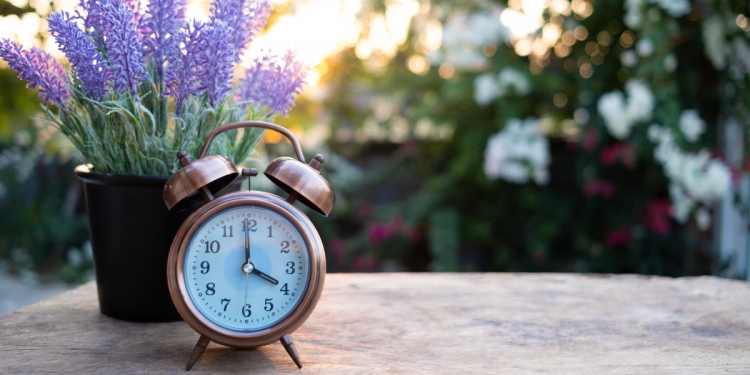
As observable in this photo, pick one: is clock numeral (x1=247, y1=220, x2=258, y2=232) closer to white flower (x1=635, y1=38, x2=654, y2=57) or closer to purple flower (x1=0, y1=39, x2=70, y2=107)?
purple flower (x1=0, y1=39, x2=70, y2=107)

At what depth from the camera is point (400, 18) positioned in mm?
2699

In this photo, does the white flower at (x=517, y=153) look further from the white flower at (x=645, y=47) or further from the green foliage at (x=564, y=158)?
the white flower at (x=645, y=47)

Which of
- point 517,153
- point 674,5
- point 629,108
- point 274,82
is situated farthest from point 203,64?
point 674,5

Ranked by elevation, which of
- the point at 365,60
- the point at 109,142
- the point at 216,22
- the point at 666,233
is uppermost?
the point at 365,60

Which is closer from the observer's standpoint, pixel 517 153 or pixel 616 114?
pixel 616 114

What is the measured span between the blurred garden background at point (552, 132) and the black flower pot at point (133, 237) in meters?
0.92

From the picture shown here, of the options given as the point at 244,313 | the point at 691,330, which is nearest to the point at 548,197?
the point at 691,330

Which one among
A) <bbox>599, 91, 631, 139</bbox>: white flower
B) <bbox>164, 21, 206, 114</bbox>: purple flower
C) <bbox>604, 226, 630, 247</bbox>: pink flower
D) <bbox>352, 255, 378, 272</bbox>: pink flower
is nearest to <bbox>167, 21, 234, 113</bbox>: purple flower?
<bbox>164, 21, 206, 114</bbox>: purple flower

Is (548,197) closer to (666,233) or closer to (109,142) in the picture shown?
(666,233)

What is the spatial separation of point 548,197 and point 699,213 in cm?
52

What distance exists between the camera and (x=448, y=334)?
915 mm

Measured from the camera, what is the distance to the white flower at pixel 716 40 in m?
1.90

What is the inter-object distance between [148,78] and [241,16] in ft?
0.54

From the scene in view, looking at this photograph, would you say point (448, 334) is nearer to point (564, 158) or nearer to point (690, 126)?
point (690, 126)
